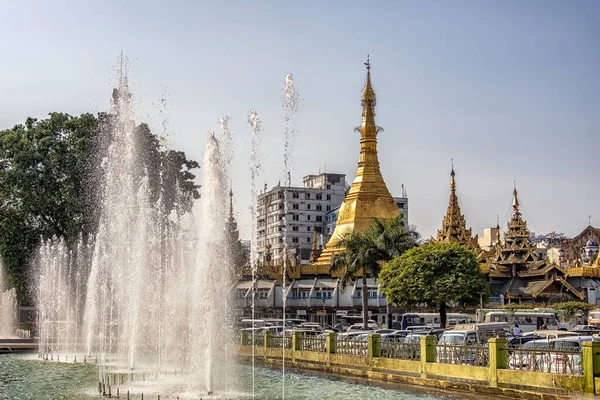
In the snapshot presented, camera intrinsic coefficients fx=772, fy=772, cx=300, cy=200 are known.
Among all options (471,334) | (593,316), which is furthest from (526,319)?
(471,334)

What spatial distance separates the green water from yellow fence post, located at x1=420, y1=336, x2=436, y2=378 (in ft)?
4.37

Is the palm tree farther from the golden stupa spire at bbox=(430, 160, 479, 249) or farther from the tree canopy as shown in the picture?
the golden stupa spire at bbox=(430, 160, 479, 249)

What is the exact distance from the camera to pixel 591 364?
68.1 feet

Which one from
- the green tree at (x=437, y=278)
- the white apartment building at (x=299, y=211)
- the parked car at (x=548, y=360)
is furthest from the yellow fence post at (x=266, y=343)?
the white apartment building at (x=299, y=211)

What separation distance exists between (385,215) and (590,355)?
2135 inches

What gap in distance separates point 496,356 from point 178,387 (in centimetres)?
1031

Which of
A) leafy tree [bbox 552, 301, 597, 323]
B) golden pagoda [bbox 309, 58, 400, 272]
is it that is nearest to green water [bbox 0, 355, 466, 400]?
leafy tree [bbox 552, 301, 597, 323]

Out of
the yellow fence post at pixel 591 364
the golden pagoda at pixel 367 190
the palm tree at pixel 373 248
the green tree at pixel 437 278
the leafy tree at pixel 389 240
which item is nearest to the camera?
the yellow fence post at pixel 591 364

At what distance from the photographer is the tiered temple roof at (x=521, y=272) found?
235ft

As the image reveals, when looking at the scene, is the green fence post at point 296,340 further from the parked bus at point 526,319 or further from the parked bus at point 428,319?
the parked bus at point 526,319

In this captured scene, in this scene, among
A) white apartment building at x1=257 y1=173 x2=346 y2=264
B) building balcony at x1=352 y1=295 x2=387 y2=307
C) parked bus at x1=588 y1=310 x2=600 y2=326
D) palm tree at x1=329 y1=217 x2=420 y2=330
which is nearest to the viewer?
palm tree at x1=329 y1=217 x2=420 y2=330

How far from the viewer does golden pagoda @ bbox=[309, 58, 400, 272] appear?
75162mm

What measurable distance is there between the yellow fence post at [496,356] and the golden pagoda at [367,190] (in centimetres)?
4984

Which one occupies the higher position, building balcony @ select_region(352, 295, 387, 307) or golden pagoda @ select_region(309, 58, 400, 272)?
golden pagoda @ select_region(309, 58, 400, 272)
